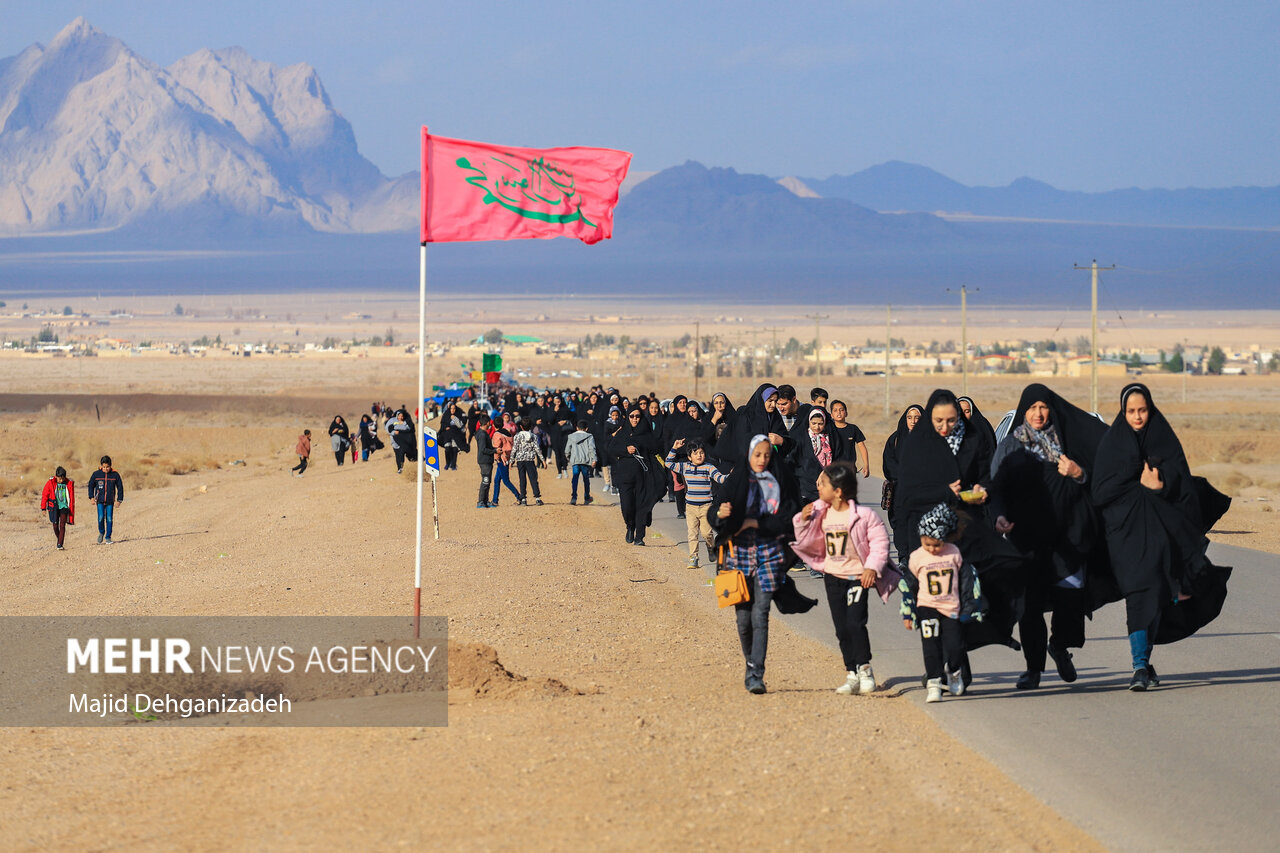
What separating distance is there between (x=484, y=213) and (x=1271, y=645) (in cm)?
657

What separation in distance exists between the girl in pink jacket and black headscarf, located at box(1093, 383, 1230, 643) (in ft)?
5.36

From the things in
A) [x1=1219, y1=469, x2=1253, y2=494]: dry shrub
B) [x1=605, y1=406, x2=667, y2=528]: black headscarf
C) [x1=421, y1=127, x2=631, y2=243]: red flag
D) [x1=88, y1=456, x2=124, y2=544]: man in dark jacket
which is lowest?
[x1=1219, y1=469, x2=1253, y2=494]: dry shrub

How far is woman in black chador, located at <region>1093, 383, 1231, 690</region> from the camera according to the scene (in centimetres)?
922

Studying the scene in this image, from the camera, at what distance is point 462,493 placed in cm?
2709

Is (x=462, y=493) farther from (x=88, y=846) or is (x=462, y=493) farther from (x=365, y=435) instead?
(x=88, y=846)

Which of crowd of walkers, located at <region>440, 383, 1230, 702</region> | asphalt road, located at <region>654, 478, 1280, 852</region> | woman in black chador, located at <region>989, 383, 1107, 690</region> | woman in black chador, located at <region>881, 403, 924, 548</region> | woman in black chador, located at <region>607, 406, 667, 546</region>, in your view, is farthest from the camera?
woman in black chador, located at <region>607, 406, 667, 546</region>

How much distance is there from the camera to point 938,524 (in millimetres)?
8672

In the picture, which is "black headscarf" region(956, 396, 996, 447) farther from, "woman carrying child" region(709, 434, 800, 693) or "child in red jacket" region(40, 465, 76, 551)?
"child in red jacket" region(40, 465, 76, 551)

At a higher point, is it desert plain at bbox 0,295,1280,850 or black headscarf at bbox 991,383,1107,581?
black headscarf at bbox 991,383,1107,581

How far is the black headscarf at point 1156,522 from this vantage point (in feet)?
30.4

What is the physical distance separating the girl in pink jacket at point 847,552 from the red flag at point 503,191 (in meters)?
3.35

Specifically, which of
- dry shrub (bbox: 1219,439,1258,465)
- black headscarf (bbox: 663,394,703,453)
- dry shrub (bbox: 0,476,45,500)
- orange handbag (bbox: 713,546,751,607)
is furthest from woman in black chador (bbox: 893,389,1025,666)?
dry shrub (bbox: 1219,439,1258,465)

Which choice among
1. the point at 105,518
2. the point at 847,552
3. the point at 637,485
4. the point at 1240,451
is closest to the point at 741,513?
the point at 847,552

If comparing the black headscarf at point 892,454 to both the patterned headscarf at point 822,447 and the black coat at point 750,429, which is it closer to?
the patterned headscarf at point 822,447
